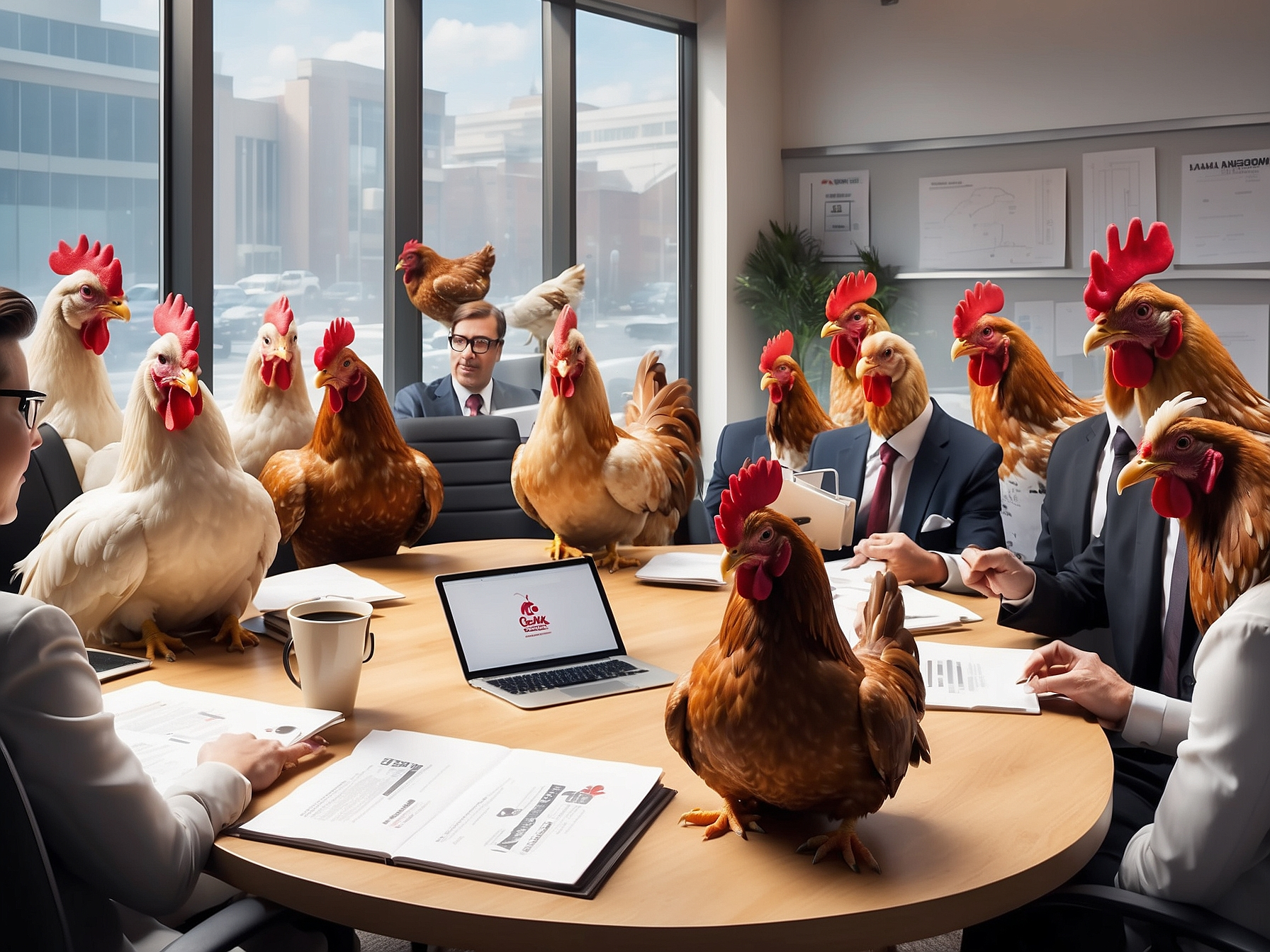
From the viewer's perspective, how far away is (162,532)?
159cm

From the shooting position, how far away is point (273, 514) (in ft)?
5.74

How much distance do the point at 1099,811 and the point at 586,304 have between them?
4.25 metres

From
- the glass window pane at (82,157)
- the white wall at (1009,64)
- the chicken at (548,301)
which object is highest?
the white wall at (1009,64)

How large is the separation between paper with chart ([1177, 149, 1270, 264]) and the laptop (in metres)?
3.86

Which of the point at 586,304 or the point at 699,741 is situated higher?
the point at 586,304

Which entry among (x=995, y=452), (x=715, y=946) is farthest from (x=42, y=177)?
(x=715, y=946)

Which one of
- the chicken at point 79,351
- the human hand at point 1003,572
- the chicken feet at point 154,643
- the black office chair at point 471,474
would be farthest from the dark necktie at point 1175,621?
the chicken at point 79,351

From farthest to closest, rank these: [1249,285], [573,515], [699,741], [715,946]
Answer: [1249,285], [573,515], [699,741], [715,946]

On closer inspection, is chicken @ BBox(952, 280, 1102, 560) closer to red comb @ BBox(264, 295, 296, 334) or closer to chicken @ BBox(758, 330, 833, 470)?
chicken @ BBox(758, 330, 833, 470)

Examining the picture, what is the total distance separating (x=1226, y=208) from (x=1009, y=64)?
1.19 meters

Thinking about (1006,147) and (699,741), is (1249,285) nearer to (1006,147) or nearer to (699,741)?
(1006,147)

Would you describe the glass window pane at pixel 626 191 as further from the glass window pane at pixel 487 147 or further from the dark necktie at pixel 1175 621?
the dark necktie at pixel 1175 621

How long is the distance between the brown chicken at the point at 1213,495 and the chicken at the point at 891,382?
46.2 inches

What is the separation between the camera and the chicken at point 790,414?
10.4ft
